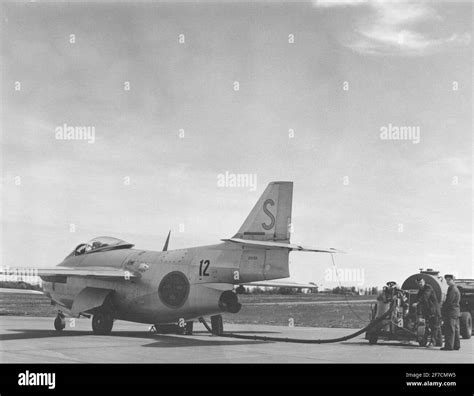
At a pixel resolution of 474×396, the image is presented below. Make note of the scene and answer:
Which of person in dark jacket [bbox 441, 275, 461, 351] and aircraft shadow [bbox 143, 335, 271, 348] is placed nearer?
person in dark jacket [bbox 441, 275, 461, 351]

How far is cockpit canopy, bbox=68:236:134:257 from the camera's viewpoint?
21750mm

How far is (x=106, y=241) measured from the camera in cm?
2200

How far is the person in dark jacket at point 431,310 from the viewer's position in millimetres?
16109

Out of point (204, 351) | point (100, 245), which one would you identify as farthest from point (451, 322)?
point (100, 245)

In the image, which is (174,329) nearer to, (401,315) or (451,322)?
(401,315)

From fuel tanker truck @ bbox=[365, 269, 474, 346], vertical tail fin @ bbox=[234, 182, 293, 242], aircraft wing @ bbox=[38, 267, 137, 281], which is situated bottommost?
fuel tanker truck @ bbox=[365, 269, 474, 346]

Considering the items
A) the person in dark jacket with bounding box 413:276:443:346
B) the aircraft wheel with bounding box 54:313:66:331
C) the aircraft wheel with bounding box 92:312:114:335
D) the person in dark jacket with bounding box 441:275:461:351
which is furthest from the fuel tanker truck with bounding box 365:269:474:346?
the aircraft wheel with bounding box 54:313:66:331

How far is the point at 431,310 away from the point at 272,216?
503cm

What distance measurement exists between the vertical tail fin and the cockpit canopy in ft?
20.5

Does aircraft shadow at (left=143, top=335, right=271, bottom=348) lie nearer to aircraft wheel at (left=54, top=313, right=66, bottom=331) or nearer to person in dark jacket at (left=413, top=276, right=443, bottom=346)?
person in dark jacket at (left=413, top=276, right=443, bottom=346)
